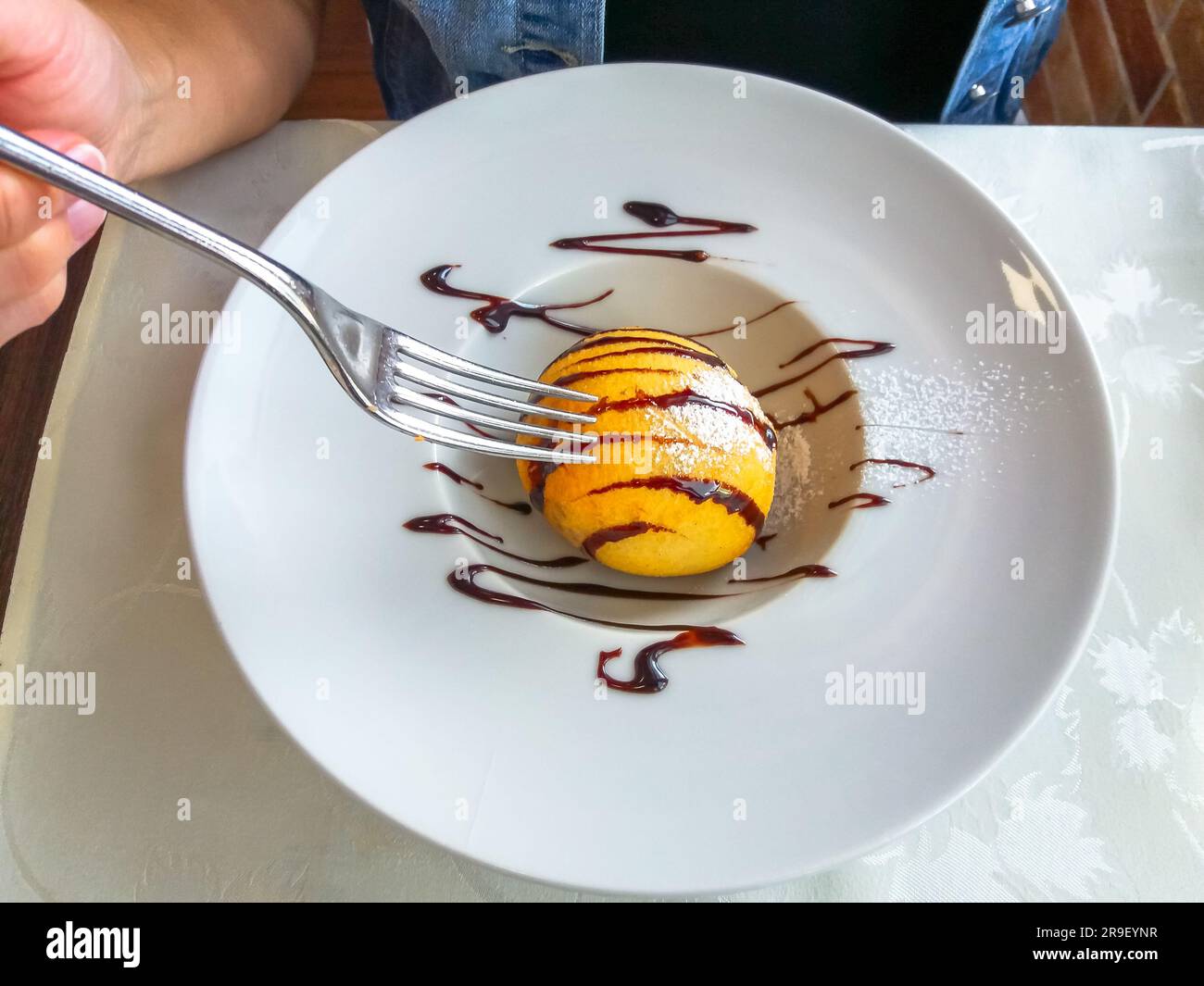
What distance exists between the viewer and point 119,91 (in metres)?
0.75

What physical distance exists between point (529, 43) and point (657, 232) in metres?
0.26

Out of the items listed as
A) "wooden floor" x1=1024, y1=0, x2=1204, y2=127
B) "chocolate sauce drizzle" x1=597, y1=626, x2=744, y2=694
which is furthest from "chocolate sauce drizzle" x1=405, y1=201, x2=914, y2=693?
"wooden floor" x1=1024, y1=0, x2=1204, y2=127

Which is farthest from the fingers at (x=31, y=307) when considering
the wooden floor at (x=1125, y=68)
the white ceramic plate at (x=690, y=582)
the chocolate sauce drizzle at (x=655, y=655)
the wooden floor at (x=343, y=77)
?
the wooden floor at (x=1125, y=68)

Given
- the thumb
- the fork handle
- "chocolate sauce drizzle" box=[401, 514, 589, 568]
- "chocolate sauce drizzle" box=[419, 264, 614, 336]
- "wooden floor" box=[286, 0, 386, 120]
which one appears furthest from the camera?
"wooden floor" box=[286, 0, 386, 120]

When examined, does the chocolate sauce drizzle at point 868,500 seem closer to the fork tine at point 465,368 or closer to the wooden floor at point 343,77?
the fork tine at point 465,368

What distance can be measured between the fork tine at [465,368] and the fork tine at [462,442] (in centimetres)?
4

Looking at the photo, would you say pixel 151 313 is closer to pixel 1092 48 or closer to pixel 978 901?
pixel 978 901

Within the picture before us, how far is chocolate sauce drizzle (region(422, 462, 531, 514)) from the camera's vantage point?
28.8 inches

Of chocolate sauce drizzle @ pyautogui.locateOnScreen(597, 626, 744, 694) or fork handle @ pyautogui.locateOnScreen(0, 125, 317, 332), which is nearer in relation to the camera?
fork handle @ pyautogui.locateOnScreen(0, 125, 317, 332)

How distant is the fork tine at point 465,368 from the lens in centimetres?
64

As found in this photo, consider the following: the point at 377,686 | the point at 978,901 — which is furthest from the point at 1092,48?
the point at 377,686

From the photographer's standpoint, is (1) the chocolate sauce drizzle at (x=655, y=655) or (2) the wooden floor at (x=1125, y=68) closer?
(1) the chocolate sauce drizzle at (x=655, y=655)

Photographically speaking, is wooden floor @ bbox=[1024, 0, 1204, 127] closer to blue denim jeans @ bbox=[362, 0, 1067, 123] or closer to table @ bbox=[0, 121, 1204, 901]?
blue denim jeans @ bbox=[362, 0, 1067, 123]
